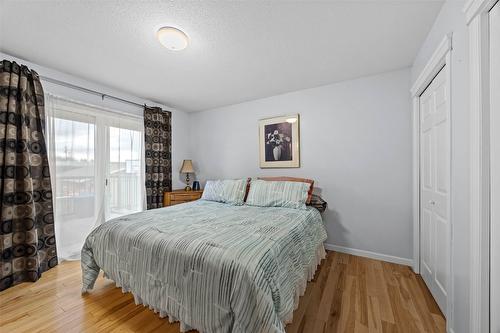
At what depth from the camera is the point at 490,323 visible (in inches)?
38.5

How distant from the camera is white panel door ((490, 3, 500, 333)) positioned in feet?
3.05

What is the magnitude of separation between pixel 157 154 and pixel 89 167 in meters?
0.97

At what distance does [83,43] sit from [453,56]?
9.68ft

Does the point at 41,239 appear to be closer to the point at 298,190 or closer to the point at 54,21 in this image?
the point at 54,21

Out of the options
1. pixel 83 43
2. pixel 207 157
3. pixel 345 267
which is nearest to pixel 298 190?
pixel 345 267

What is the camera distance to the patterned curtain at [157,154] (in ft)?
10.6

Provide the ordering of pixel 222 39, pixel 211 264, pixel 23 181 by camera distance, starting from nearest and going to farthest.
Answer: pixel 211 264
pixel 222 39
pixel 23 181

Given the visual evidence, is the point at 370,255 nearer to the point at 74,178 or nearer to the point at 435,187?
the point at 435,187

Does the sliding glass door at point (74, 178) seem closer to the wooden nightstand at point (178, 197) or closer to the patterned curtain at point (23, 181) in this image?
the patterned curtain at point (23, 181)

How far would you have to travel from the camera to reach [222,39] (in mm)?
1751

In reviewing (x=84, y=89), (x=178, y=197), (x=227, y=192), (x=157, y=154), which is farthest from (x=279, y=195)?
(x=84, y=89)

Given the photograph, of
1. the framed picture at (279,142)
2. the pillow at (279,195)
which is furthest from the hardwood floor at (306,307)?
the framed picture at (279,142)

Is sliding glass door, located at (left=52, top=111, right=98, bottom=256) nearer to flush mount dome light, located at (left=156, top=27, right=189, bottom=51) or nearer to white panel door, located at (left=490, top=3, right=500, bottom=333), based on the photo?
flush mount dome light, located at (left=156, top=27, right=189, bottom=51)

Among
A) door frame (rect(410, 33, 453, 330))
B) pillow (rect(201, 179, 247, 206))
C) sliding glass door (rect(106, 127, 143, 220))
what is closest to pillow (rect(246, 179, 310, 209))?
pillow (rect(201, 179, 247, 206))
